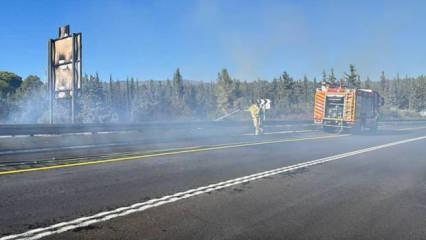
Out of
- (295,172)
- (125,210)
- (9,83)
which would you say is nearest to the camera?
(125,210)

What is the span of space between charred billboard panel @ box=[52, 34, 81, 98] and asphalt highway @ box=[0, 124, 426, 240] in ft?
43.1

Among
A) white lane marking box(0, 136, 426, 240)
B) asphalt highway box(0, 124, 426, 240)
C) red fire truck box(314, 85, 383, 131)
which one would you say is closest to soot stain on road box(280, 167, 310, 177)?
asphalt highway box(0, 124, 426, 240)

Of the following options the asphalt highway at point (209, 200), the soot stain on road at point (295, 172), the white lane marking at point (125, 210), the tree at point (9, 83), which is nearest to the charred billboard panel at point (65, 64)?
the asphalt highway at point (209, 200)

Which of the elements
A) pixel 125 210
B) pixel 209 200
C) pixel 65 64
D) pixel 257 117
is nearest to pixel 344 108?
pixel 257 117

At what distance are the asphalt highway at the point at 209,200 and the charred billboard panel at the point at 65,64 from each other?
13122 millimetres

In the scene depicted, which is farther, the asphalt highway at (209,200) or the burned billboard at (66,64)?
the burned billboard at (66,64)

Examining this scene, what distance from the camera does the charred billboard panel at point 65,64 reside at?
20406 millimetres

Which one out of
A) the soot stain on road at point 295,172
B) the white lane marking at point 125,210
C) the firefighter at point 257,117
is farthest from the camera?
the firefighter at point 257,117

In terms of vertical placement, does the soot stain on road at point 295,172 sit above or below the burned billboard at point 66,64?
below

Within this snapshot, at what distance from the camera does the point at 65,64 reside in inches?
825

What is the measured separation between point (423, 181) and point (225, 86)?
269 feet

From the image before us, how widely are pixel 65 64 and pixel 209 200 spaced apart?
1817 centimetres

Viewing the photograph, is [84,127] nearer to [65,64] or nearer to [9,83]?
[65,64]

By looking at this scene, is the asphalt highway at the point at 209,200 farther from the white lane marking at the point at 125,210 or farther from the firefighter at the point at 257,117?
the firefighter at the point at 257,117
